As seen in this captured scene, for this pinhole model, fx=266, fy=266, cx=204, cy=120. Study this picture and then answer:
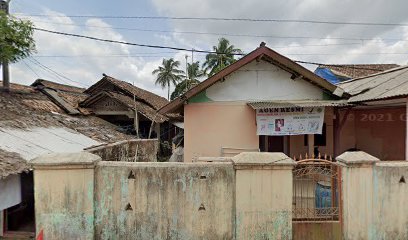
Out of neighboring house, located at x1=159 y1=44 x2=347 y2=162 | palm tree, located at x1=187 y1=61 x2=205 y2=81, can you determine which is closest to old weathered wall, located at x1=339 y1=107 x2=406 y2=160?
neighboring house, located at x1=159 y1=44 x2=347 y2=162

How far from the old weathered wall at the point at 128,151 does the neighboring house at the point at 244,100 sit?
2150 millimetres

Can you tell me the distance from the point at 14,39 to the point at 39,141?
4.54 m

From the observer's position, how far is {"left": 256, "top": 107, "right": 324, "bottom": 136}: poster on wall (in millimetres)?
8453

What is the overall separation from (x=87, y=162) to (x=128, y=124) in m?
13.4

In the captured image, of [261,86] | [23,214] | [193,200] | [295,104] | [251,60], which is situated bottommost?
[23,214]

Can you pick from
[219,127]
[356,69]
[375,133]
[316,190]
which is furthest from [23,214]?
[356,69]

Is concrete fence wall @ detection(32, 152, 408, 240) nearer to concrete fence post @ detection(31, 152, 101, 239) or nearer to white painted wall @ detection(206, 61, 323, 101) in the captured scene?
concrete fence post @ detection(31, 152, 101, 239)

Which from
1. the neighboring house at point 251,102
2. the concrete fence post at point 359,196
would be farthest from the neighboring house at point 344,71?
the concrete fence post at point 359,196

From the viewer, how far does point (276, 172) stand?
4277mm

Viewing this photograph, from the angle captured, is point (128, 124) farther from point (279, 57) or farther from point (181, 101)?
point (279, 57)

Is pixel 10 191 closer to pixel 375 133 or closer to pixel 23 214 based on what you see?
pixel 23 214

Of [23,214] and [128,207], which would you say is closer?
[128,207]

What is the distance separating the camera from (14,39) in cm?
918

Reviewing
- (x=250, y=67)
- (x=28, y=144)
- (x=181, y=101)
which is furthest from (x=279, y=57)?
(x=28, y=144)
